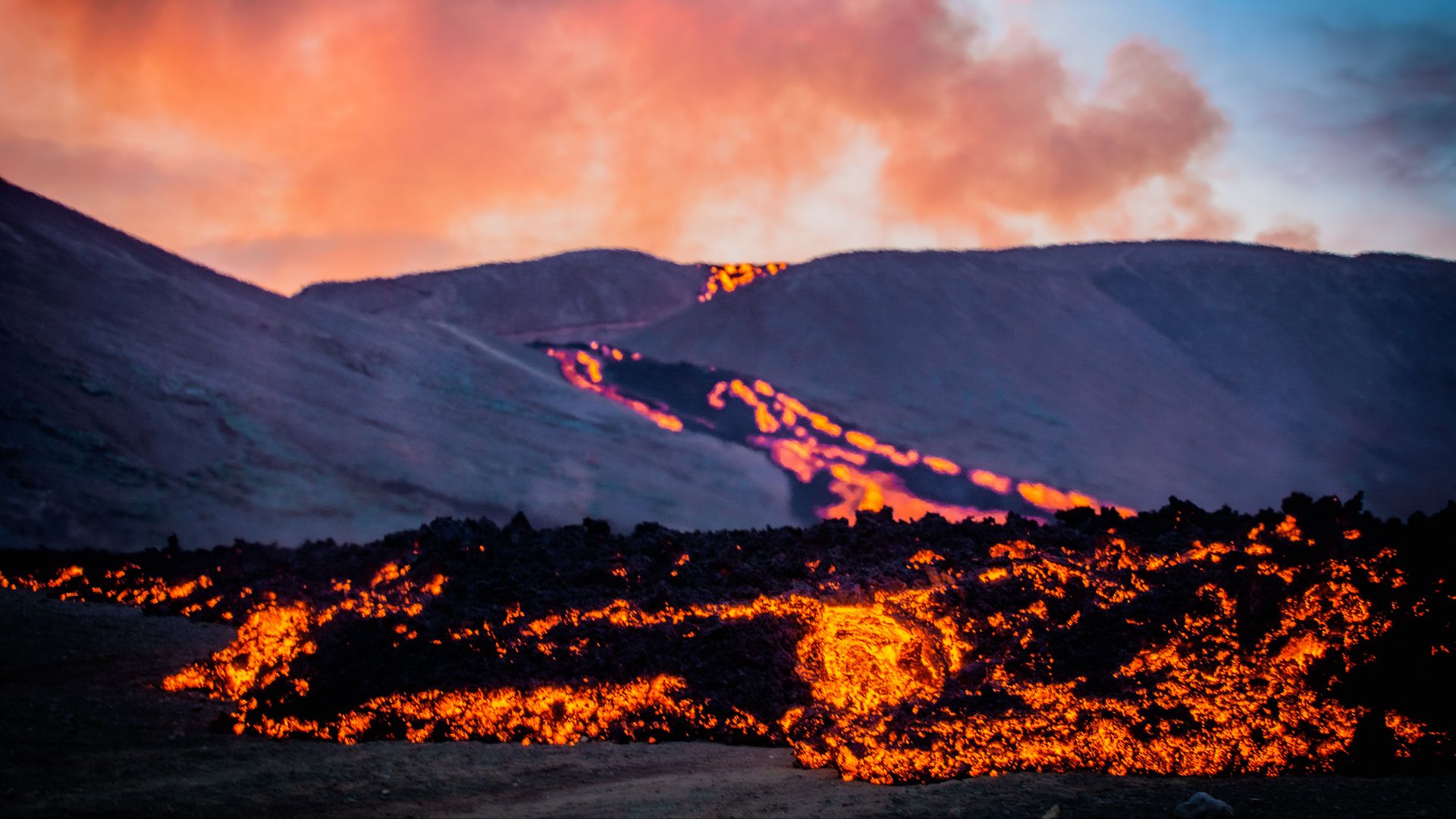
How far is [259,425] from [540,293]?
3401 centimetres

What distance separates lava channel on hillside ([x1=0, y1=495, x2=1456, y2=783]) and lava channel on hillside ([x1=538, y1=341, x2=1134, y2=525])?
15176 mm

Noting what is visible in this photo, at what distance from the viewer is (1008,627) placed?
5.74 metres

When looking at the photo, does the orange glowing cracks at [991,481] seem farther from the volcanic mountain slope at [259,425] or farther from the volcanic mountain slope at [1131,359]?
the volcanic mountain slope at [259,425]

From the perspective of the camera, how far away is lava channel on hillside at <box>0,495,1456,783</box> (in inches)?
180

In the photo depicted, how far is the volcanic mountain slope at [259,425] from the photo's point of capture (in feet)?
54.8

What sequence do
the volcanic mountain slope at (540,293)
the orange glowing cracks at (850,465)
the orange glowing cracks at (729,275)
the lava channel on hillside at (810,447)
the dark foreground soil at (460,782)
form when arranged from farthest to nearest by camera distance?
the volcanic mountain slope at (540,293)
the orange glowing cracks at (729,275)
the lava channel on hillside at (810,447)
the orange glowing cracks at (850,465)
the dark foreground soil at (460,782)

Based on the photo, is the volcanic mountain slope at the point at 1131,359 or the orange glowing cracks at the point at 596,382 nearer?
the volcanic mountain slope at the point at 1131,359

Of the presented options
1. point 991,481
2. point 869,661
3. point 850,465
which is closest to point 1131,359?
point 991,481

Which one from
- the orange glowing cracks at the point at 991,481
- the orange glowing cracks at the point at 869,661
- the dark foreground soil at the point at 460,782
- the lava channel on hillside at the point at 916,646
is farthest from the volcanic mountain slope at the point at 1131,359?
the dark foreground soil at the point at 460,782

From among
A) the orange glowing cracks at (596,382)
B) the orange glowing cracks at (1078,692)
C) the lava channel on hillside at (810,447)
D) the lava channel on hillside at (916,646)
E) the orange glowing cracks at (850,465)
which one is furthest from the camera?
the orange glowing cracks at (596,382)

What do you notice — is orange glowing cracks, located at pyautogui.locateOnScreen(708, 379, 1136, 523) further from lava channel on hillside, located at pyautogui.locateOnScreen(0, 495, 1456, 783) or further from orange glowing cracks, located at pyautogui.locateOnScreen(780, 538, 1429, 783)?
orange glowing cracks, located at pyautogui.locateOnScreen(780, 538, 1429, 783)

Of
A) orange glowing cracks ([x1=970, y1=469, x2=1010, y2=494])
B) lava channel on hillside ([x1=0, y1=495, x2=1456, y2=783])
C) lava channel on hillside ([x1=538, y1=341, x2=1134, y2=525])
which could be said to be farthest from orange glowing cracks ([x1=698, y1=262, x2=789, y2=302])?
lava channel on hillside ([x1=0, y1=495, x2=1456, y2=783])

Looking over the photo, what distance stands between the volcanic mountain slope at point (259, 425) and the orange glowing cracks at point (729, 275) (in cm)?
1702

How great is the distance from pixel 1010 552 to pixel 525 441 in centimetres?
1788
